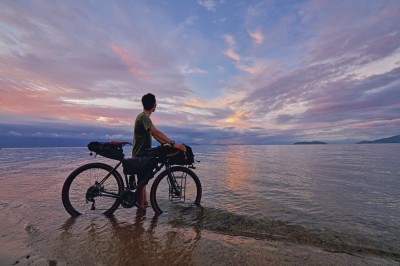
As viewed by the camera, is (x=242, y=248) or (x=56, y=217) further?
(x=56, y=217)

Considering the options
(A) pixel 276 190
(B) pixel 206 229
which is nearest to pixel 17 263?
(B) pixel 206 229

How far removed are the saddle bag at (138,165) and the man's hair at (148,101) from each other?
1.48 meters

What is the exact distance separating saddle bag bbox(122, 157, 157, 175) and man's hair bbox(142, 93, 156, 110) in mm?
1481

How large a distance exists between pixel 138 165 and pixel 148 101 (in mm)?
1828

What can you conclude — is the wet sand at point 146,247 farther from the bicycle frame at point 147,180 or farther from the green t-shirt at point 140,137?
the green t-shirt at point 140,137

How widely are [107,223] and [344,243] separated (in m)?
5.53

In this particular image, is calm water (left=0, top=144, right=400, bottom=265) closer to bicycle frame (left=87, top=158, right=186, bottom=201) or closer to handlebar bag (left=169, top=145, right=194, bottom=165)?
bicycle frame (left=87, top=158, right=186, bottom=201)

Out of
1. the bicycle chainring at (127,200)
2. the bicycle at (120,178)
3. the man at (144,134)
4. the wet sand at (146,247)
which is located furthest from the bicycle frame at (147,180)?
the wet sand at (146,247)

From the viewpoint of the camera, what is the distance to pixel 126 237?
4.70 meters

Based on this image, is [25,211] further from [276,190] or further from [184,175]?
[276,190]

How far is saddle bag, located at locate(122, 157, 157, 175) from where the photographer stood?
19.9 feet

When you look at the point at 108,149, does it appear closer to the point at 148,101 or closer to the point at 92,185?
the point at 92,185

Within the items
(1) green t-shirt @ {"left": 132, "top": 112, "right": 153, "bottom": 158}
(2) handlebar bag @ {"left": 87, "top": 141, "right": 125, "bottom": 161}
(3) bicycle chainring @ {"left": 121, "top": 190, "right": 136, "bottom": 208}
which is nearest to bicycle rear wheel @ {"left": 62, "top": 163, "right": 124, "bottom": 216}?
(3) bicycle chainring @ {"left": 121, "top": 190, "right": 136, "bottom": 208}

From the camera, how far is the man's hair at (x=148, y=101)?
6355 millimetres
